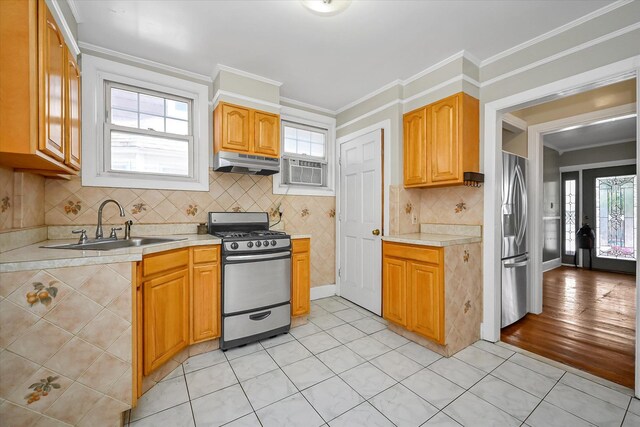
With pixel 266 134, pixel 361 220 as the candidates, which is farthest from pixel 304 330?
pixel 266 134

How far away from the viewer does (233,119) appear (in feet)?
8.70

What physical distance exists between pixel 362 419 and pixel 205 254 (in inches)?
62.2

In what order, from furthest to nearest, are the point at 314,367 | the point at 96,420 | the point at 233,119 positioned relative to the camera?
the point at 233,119
the point at 314,367
the point at 96,420

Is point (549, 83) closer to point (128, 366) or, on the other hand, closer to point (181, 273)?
point (181, 273)

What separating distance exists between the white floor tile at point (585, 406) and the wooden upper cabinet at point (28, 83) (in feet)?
10.4

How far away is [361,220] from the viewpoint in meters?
3.32

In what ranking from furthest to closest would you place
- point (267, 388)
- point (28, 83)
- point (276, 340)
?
point (276, 340)
point (267, 388)
point (28, 83)

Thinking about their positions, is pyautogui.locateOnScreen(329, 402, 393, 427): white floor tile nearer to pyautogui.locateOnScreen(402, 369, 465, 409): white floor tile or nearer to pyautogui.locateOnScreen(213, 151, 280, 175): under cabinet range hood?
pyautogui.locateOnScreen(402, 369, 465, 409): white floor tile

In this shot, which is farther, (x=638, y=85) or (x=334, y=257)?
(x=334, y=257)

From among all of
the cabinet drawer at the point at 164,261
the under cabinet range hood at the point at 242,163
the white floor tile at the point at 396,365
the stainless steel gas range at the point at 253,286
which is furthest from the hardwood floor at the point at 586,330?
the cabinet drawer at the point at 164,261

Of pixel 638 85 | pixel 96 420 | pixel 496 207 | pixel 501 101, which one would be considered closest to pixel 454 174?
pixel 496 207

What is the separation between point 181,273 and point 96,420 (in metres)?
0.90

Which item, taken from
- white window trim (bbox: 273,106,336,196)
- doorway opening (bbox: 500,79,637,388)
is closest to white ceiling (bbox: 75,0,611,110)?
white window trim (bbox: 273,106,336,196)

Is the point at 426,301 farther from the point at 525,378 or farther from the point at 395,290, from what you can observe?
the point at 525,378
